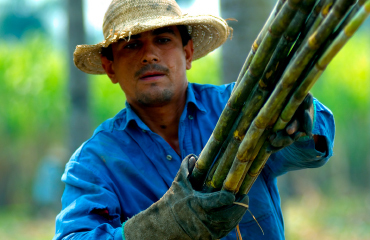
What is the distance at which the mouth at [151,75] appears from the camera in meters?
2.74

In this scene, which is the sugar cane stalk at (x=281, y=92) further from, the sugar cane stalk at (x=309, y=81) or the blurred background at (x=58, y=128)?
the blurred background at (x=58, y=128)

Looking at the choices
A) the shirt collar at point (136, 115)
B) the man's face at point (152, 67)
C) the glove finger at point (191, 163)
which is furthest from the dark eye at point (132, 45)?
the glove finger at point (191, 163)

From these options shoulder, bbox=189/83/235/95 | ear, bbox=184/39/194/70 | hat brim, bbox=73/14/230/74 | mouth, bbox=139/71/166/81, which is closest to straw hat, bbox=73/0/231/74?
hat brim, bbox=73/14/230/74

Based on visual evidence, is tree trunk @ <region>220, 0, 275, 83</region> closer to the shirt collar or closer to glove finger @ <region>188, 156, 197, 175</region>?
the shirt collar

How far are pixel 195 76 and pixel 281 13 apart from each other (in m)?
12.4

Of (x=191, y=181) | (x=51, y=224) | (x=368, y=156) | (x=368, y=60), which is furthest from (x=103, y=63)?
(x=368, y=156)

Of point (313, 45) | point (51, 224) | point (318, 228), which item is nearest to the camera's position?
point (313, 45)

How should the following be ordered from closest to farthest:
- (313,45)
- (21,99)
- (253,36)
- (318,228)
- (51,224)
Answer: (313,45)
(253,36)
(318,228)
(51,224)
(21,99)

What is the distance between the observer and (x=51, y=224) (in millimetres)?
10289

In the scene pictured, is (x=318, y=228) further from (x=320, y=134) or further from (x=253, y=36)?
(x=320, y=134)

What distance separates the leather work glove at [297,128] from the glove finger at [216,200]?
0.97 feet

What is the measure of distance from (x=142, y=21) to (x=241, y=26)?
63.7 inches

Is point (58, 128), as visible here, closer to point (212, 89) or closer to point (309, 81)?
point (212, 89)

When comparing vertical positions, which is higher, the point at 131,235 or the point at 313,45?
the point at 313,45
